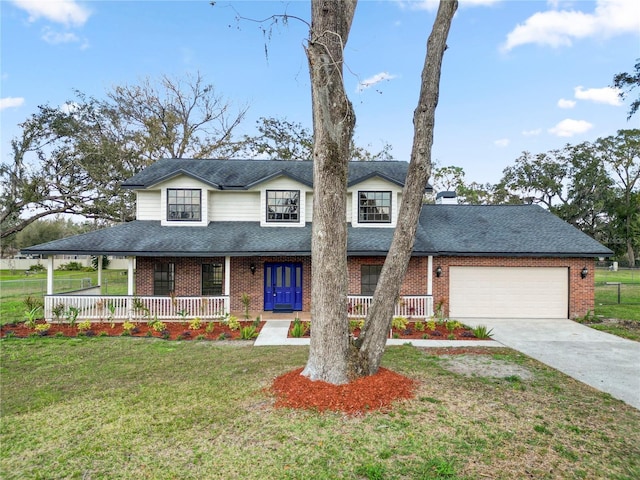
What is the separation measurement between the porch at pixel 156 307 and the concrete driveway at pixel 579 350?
226 cm

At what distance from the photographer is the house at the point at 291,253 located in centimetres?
1180

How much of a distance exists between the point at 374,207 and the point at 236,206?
5.64 metres

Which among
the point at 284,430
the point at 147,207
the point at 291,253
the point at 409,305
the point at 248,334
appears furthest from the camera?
the point at 147,207

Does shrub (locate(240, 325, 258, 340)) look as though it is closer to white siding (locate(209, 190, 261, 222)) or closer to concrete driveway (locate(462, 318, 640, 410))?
white siding (locate(209, 190, 261, 222))

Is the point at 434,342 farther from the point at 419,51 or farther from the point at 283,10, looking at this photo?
the point at 283,10

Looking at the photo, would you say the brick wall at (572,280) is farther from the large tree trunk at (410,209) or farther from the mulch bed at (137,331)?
the large tree trunk at (410,209)

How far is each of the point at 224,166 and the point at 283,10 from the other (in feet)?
37.3

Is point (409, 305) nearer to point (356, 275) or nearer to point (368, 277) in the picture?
point (368, 277)

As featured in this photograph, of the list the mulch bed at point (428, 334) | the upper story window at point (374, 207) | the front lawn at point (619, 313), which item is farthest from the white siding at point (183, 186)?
the front lawn at point (619, 313)

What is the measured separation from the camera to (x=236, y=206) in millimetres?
14273

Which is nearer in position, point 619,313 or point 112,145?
point 619,313

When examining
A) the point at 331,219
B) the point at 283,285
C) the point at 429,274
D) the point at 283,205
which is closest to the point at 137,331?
the point at 283,285

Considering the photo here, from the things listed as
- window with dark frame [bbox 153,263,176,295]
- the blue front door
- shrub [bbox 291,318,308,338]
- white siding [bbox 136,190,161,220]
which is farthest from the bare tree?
white siding [bbox 136,190,161,220]

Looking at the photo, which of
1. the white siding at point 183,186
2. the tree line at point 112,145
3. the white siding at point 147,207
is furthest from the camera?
the tree line at point 112,145
